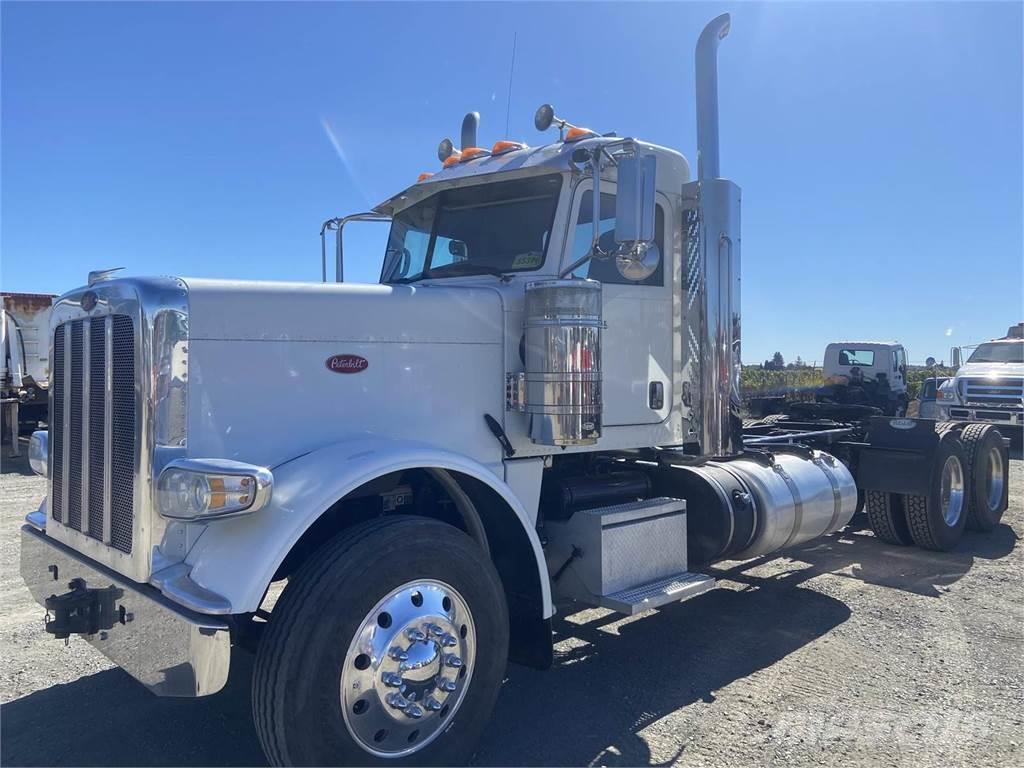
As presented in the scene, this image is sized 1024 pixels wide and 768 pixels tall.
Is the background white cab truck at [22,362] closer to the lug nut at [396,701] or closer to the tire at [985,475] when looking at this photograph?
the lug nut at [396,701]

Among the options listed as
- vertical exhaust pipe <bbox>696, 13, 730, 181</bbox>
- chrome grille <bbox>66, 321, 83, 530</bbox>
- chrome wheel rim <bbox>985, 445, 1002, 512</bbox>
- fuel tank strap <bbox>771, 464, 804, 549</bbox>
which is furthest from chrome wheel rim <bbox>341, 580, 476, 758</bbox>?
chrome wheel rim <bbox>985, 445, 1002, 512</bbox>

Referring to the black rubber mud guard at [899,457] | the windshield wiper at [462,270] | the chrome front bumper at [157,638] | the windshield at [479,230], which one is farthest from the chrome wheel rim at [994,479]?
the chrome front bumper at [157,638]

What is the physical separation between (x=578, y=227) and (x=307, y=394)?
1.75 metres

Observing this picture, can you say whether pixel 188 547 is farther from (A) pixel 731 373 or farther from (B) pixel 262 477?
(A) pixel 731 373

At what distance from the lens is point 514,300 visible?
402 cm

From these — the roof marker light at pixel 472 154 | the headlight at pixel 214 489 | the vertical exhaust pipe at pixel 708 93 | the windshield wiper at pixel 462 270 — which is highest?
the vertical exhaust pipe at pixel 708 93

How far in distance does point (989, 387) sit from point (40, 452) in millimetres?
16978

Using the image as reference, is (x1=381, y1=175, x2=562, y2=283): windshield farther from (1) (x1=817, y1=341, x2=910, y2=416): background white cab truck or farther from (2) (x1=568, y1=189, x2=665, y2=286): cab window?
(1) (x1=817, y1=341, x2=910, y2=416): background white cab truck

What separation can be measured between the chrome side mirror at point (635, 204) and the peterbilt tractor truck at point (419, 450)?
11 millimetres

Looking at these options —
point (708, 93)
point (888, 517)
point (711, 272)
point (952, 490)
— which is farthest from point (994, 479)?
point (708, 93)

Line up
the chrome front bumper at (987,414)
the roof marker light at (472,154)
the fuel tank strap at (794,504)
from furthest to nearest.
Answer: the chrome front bumper at (987,414) < the fuel tank strap at (794,504) < the roof marker light at (472,154)

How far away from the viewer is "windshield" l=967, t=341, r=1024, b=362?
674 inches

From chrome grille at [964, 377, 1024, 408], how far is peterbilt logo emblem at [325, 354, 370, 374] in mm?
16041

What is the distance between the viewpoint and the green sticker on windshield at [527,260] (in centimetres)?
421
